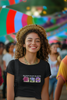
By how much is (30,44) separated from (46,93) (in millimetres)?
535

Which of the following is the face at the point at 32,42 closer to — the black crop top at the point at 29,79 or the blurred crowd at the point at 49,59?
the black crop top at the point at 29,79

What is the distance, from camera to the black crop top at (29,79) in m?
1.72

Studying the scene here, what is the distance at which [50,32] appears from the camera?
416 inches

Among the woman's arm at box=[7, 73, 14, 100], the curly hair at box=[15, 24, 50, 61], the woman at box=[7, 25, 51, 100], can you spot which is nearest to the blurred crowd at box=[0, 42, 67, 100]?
the curly hair at box=[15, 24, 50, 61]

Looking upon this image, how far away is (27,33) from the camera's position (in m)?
1.90

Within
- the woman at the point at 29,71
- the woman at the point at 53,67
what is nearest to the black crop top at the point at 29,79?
the woman at the point at 29,71

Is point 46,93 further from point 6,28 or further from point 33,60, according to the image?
point 6,28

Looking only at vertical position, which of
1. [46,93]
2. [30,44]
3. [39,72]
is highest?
[30,44]

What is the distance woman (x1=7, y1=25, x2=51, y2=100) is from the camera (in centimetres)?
173

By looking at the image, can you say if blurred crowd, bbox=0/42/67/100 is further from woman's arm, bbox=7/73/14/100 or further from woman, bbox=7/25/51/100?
woman's arm, bbox=7/73/14/100

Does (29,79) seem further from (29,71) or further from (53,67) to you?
(53,67)

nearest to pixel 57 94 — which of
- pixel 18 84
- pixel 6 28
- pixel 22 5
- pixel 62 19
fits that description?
pixel 18 84

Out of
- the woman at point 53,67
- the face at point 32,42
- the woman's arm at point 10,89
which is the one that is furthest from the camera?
the woman at point 53,67

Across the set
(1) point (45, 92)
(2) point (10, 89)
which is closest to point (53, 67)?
(1) point (45, 92)
